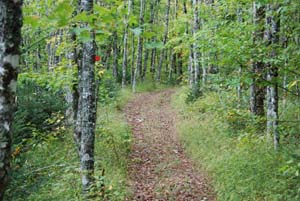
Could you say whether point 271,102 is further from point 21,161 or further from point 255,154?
point 21,161

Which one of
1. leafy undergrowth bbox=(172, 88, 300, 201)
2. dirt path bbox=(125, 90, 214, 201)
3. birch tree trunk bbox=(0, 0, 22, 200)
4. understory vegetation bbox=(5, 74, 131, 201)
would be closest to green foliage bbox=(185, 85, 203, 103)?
dirt path bbox=(125, 90, 214, 201)

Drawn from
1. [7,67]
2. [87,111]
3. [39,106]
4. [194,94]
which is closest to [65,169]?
[87,111]

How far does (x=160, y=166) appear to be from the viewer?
376 inches

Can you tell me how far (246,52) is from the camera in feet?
20.8

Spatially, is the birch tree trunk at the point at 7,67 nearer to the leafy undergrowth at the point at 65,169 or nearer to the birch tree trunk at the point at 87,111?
the leafy undergrowth at the point at 65,169

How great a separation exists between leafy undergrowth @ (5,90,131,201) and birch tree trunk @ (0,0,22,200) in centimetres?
170

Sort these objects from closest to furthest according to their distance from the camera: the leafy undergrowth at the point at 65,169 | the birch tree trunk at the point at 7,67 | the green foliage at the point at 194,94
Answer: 1. the birch tree trunk at the point at 7,67
2. the leafy undergrowth at the point at 65,169
3. the green foliage at the point at 194,94

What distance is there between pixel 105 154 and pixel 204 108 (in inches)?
246

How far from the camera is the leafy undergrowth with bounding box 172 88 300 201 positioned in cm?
657

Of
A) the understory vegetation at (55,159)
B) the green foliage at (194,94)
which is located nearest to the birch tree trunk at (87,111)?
the understory vegetation at (55,159)

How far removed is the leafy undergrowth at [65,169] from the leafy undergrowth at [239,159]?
2.17 metres

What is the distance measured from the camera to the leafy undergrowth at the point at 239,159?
6566mm

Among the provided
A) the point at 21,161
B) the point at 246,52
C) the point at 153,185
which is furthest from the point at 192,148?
the point at 21,161

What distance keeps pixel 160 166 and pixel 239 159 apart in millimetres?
2266
